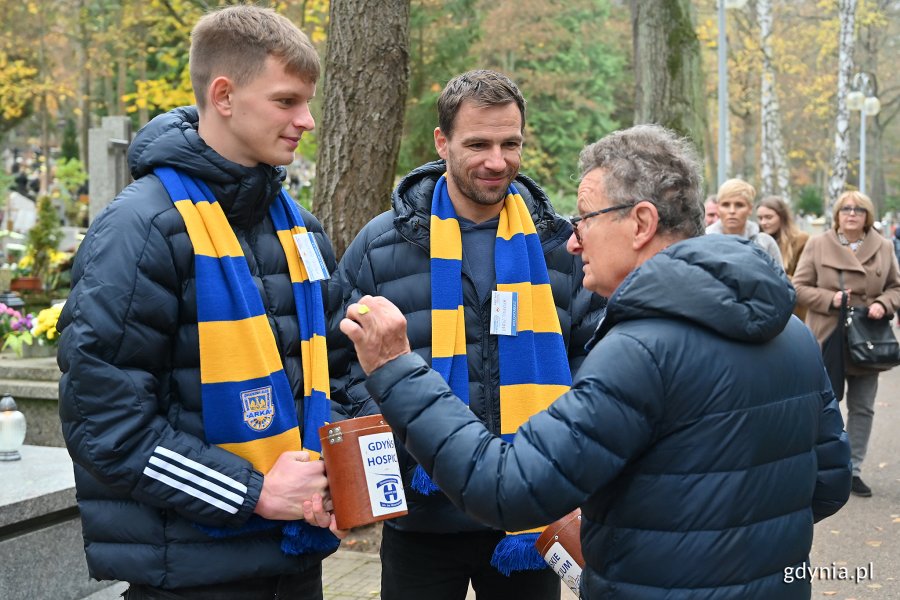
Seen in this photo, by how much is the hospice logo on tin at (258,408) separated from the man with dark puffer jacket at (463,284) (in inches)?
22.9

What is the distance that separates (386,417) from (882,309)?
6.35 metres

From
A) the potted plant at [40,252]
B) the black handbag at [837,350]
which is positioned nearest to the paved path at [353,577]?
the black handbag at [837,350]

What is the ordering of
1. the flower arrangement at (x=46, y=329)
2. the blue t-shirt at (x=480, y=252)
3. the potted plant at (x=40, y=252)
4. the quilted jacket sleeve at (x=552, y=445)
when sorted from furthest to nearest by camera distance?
the potted plant at (x=40, y=252) < the flower arrangement at (x=46, y=329) < the blue t-shirt at (x=480, y=252) < the quilted jacket sleeve at (x=552, y=445)

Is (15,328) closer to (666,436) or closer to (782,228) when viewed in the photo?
(782,228)

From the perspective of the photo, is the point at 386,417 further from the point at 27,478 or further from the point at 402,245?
the point at 27,478

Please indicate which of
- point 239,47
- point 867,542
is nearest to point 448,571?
point 239,47

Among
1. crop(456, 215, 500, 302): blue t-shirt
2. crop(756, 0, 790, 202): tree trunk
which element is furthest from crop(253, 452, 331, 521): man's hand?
crop(756, 0, 790, 202): tree trunk

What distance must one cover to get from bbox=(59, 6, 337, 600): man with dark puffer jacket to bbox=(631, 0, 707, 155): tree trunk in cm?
856

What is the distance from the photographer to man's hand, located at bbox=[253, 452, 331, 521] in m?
2.53

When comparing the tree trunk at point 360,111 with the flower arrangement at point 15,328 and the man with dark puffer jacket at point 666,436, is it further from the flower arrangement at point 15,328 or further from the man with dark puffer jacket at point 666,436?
the man with dark puffer jacket at point 666,436

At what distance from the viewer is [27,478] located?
443 cm

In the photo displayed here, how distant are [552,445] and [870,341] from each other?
6.27 meters

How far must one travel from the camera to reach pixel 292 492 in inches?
99.7

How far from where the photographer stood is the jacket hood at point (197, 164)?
2.60 meters
